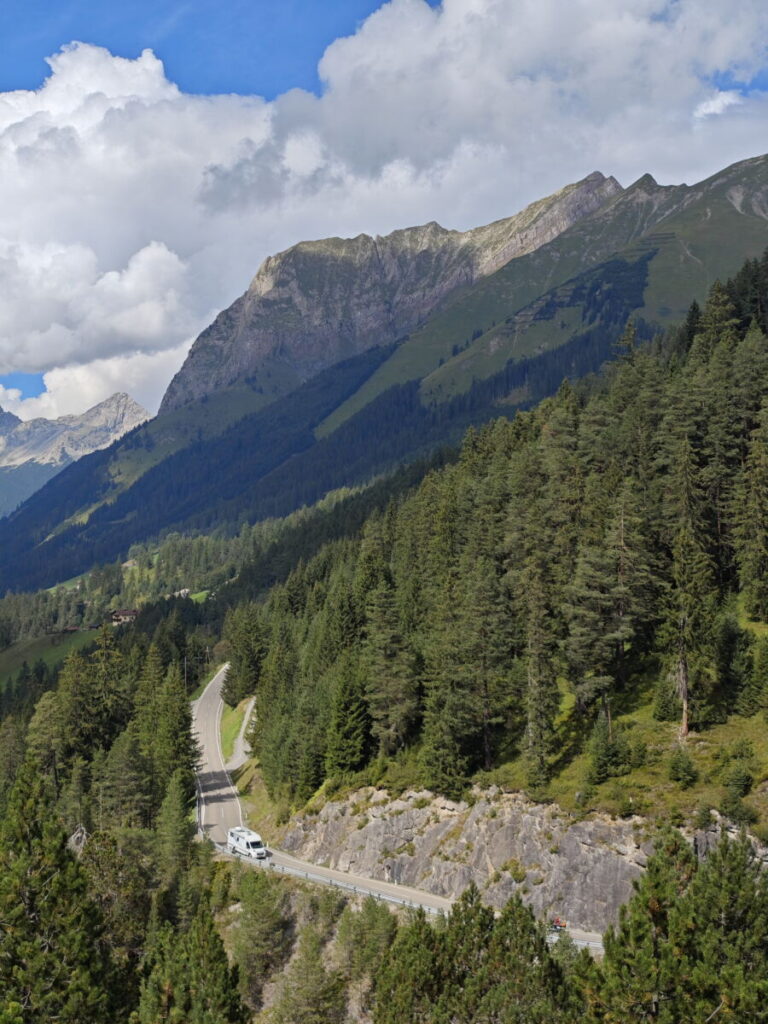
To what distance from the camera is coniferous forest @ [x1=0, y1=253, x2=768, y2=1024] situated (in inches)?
1166

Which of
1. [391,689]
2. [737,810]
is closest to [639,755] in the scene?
[737,810]

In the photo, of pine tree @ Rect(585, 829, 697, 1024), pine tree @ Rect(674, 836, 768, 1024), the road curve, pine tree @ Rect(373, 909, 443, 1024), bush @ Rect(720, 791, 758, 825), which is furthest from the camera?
Result: the road curve

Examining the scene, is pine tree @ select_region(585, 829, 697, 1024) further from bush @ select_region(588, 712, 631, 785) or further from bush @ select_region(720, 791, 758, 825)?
bush @ select_region(588, 712, 631, 785)

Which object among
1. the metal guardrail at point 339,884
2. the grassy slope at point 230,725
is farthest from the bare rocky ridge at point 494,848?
the grassy slope at point 230,725

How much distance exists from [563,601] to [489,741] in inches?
545

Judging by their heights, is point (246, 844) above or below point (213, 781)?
above

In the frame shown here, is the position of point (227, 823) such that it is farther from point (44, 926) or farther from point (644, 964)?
point (644, 964)

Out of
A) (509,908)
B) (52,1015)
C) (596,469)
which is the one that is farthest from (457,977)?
(596,469)

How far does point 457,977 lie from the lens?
111 ft

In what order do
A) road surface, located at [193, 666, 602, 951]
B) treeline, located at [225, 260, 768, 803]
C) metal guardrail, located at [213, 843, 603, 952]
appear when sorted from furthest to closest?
treeline, located at [225, 260, 768, 803] → road surface, located at [193, 666, 602, 951] → metal guardrail, located at [213, 843, 603, 952]

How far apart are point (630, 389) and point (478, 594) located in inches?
1825

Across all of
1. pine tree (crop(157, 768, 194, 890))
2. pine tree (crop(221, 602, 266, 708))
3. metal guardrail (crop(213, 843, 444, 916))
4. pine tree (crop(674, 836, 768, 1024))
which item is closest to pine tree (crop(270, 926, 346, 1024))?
metal guardrail (crop(213, 843, 444, 916))

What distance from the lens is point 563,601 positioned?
2643 inches

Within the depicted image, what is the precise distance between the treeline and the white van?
338 inches
